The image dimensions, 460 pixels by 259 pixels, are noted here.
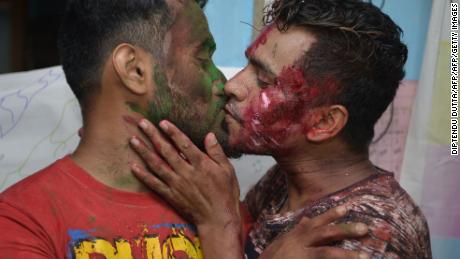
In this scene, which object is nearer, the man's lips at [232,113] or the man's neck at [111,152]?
the man's neck at [111,152]

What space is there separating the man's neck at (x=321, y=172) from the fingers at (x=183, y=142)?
316mm

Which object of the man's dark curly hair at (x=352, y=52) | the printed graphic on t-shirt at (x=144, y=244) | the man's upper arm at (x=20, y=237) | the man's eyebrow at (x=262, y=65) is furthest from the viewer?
the man's eyebrow at (x=262, y=65)

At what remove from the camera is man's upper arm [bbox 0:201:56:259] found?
1.88m

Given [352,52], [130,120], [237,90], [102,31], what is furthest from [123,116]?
[352,52]

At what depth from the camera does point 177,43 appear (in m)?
2.32

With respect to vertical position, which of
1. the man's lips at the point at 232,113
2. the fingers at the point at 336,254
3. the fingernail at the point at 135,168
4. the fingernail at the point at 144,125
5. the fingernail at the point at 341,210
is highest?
the man's lips at the point at 232,113

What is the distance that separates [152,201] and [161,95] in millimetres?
353

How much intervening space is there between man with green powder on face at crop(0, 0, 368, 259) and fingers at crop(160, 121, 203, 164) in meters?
0.05

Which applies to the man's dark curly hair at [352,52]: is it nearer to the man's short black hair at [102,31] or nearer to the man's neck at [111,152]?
the man's short black hair at [102,31]

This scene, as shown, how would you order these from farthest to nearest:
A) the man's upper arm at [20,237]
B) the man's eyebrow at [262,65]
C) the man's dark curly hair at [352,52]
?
1. the man's eyebrow at [262,65]
2. the man's dark curly hair at [352,52]
3. the man's upper arm at [20,237]

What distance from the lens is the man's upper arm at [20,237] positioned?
1.88 m

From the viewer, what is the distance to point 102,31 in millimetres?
2248

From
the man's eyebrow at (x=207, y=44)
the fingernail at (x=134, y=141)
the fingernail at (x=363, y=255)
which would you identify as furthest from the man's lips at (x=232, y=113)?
the fingernail at (x=363, y=255)

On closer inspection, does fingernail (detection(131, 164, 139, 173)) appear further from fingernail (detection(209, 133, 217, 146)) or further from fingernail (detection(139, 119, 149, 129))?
fingernail (detection(209, 133, 217, 146))
